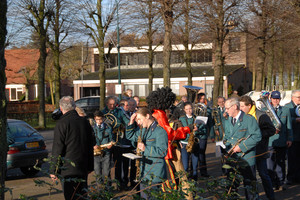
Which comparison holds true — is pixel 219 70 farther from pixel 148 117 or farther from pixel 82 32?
pixel 148 117

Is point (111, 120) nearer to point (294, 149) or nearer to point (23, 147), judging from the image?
point (23, 147)

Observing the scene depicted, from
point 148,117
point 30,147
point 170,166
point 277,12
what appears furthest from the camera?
point 277,12

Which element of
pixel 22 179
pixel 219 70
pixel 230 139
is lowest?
pixel 22 179

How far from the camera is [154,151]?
5812 mm

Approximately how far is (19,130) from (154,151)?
6.25 m

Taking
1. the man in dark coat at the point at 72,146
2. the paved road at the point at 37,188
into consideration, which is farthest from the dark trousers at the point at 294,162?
the man in dark coat at the point at 72,146

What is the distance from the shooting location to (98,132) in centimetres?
863

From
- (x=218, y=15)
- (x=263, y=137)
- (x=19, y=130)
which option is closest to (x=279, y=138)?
(x=263, y=137)

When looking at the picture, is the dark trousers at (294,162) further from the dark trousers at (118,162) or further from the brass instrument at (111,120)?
the brass instrument at (111,120)

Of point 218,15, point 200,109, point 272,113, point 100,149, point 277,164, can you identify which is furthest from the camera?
point 218,15

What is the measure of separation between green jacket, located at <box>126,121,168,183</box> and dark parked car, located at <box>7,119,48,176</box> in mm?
5266

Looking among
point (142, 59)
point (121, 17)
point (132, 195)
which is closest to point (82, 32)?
point (121, 17)

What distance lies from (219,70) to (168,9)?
5.37 meters

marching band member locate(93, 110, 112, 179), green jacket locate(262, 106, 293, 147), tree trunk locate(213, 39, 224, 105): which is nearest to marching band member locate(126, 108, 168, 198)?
marching band member locate(93, 110, 112, 179)
